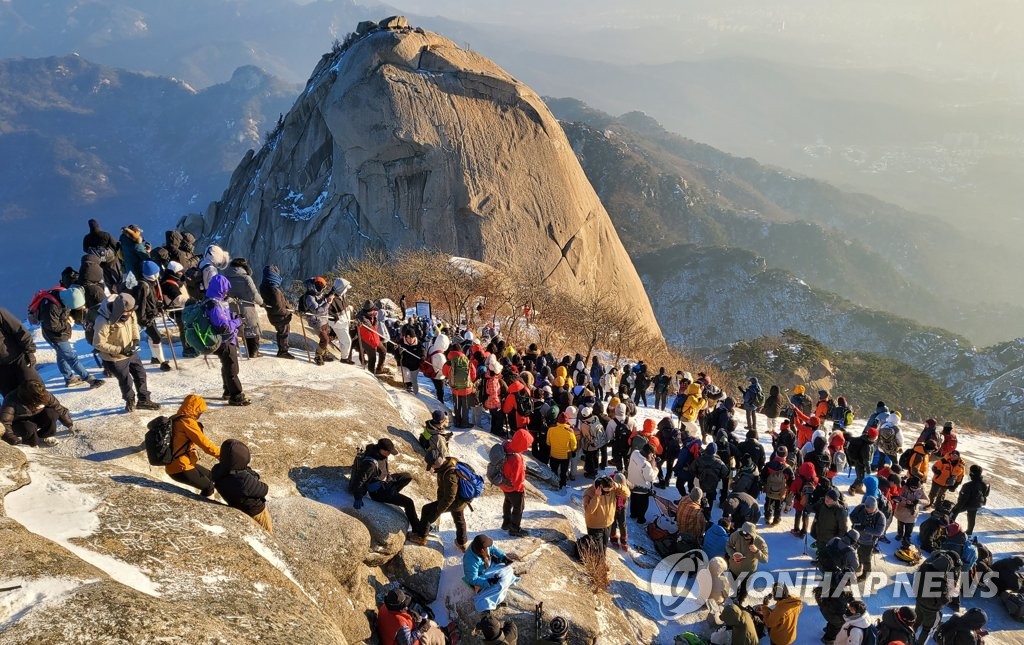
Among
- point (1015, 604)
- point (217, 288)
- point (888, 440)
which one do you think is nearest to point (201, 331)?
point (217, 288)

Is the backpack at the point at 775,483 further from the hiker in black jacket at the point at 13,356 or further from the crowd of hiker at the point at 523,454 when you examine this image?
the hiker in black jacket at the point at 13,356

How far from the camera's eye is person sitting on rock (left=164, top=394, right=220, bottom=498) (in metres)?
6.80

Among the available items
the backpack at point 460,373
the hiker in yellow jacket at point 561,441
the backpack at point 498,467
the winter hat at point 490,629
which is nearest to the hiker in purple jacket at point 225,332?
the backpack at point 460,373

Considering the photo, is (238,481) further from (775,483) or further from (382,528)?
(775,483)

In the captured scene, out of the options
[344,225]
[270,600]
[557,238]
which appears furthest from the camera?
[344,225]

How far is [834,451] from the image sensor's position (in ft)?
42.3

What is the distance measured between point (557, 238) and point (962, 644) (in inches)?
1507

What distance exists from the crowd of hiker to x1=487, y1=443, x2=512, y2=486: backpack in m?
0.02

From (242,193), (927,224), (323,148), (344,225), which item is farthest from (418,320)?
(927,224)

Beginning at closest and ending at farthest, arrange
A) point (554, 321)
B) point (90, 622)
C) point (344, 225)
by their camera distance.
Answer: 1. point (90, 622)
2. point (554, 321)
3. point (344, 225)

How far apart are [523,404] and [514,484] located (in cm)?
326

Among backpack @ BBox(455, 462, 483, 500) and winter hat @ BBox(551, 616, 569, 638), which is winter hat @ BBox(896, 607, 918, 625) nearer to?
winter hat @ BBox(551, 616, 569, 638)

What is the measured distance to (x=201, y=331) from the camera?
30.5 ft

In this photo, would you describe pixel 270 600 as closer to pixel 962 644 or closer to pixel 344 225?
pixel 962 644
